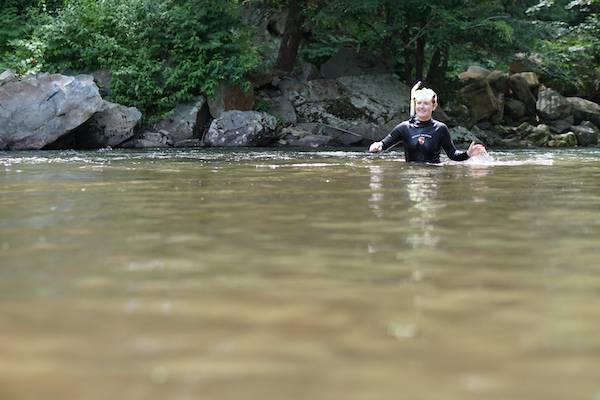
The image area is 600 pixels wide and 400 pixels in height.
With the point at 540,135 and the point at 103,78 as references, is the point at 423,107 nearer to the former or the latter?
the point at 103,78

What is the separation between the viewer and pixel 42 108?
16328 millimetres

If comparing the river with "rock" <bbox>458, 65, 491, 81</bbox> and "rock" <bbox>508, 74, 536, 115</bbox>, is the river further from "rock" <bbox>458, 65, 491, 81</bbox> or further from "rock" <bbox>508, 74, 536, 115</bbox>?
"rock" <bbox>508, 74, 536, 115</bbox>

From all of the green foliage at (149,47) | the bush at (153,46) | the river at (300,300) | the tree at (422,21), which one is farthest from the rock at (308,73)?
the river at (300,300)

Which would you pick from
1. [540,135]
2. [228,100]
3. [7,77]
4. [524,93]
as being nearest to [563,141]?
[540,135]

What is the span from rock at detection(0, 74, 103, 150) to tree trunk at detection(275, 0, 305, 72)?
7208 mm

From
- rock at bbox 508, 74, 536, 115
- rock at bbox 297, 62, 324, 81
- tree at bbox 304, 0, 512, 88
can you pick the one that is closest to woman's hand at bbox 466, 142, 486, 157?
tree at bbox 304, 0, 512, 88

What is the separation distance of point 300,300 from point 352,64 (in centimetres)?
2090

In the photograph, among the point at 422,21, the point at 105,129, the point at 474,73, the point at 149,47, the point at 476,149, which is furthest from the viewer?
the point at 474,73

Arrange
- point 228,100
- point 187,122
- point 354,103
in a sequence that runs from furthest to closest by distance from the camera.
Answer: point 354,103 < point 228,100 < point 187,122

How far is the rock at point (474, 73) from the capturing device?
25828mm

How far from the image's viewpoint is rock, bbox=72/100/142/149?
1705 cm

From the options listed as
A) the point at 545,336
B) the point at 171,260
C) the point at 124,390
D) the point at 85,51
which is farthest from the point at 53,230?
the point at 85,51

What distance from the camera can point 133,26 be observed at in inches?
797

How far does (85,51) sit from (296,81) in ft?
21.1
